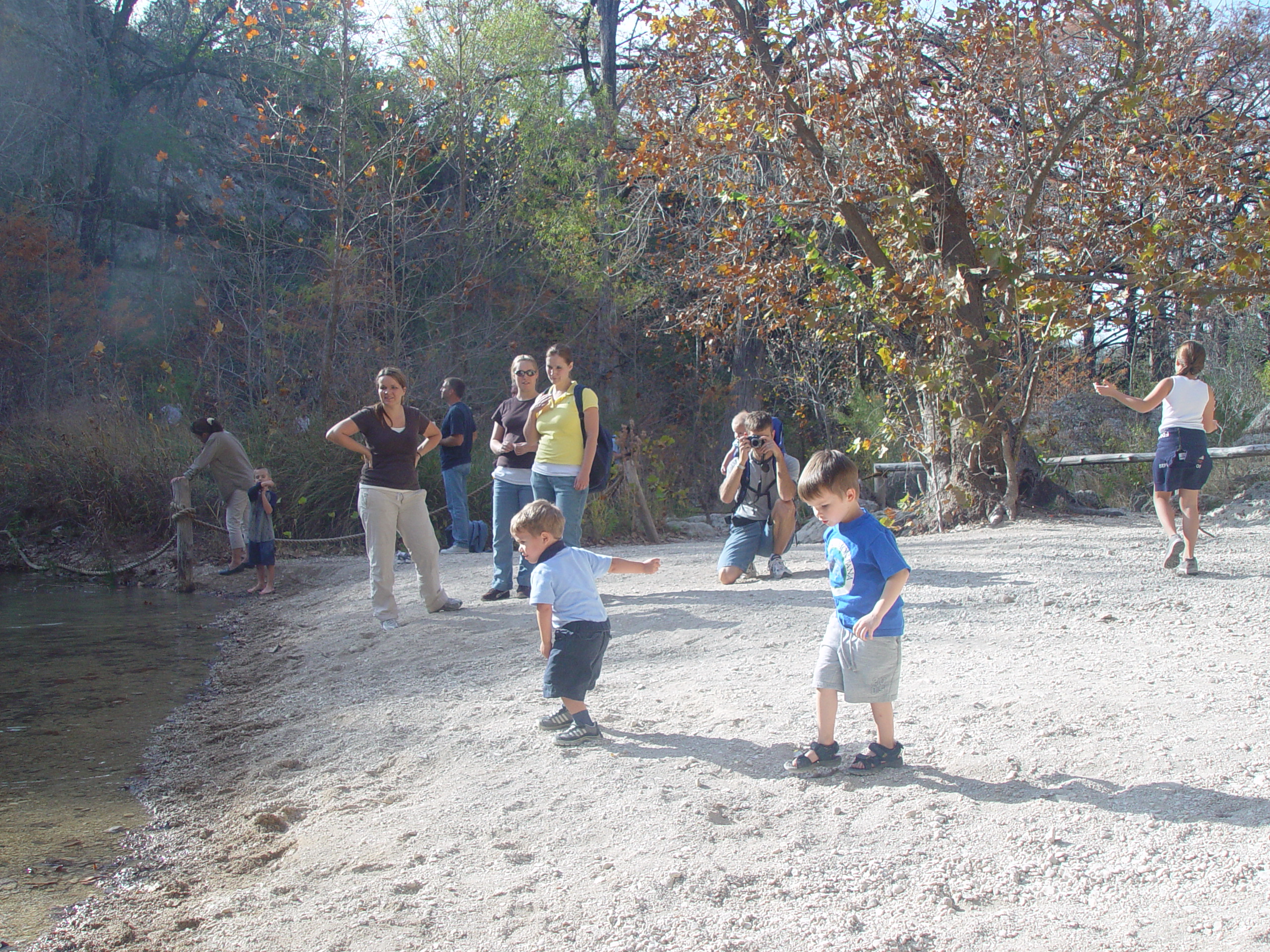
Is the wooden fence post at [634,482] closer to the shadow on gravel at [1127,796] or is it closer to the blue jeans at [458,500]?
the blue jeans at [458,500]

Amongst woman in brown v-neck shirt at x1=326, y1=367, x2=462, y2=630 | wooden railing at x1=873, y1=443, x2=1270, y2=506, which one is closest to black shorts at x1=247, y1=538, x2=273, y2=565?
woman in brown v-neck shirt at x1=326, y1=367, x2=462, y2=630

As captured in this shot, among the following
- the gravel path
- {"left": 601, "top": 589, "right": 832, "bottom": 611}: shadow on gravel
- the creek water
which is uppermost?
{"left": 601, "top": 589, "right": 832, "bottom": 611}: shadow on gravel

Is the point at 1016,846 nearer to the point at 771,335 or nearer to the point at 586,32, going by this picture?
the point at 771,335

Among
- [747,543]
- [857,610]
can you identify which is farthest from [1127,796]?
[747,543]

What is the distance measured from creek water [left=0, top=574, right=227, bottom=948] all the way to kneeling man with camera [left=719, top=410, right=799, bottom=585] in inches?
156

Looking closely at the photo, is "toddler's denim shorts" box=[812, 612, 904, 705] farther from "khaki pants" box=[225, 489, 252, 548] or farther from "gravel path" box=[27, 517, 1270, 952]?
"khaki pants" box=[225, 489, 252, 548]

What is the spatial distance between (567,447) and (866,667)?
363 cm

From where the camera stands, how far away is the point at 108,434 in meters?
13.6

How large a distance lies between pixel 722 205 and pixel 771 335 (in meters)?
6.93

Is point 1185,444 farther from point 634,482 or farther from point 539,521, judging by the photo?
point 634,482

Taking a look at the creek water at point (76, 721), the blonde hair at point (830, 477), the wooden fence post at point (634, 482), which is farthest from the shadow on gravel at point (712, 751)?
the wooden fence post at point (634, 482)

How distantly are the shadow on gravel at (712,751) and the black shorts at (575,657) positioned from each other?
0.30 m

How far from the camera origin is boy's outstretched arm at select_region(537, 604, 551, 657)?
13.6ft

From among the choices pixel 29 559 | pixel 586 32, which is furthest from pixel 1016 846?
pixel 586 32
